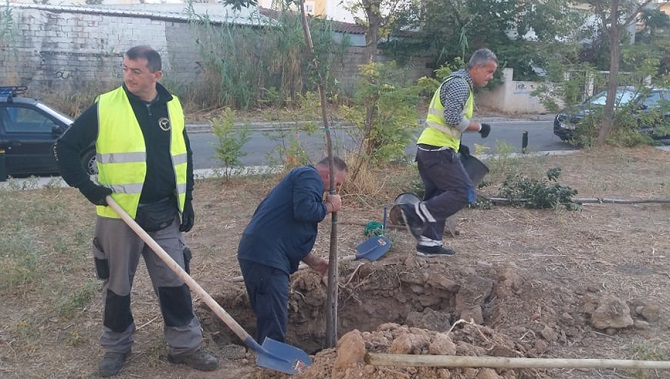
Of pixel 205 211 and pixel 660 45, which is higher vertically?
pixel 660 45

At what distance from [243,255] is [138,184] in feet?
2.59

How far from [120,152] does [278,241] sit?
1066mm

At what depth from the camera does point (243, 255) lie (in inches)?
167

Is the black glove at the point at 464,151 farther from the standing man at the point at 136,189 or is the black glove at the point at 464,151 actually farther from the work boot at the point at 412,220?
the standing man at the point at 136,189

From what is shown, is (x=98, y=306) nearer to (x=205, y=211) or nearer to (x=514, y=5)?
(x=205, y=211)

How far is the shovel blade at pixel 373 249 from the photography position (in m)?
5.75

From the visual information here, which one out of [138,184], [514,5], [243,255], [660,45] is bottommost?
[243,255]

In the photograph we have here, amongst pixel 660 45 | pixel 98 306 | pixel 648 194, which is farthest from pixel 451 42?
pixel 98 306

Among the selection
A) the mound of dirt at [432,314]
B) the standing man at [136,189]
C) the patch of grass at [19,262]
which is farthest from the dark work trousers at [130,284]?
the patch of grass at [19,262]

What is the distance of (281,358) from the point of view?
3.79 m

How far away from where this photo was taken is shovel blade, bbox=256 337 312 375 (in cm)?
374

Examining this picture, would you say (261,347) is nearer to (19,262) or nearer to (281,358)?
(281,358)

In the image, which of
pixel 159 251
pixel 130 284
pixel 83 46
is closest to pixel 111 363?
pixel 130 284

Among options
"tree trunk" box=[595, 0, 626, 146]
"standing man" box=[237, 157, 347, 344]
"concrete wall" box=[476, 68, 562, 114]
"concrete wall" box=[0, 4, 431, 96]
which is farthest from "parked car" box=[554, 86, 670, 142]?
"concrete wall" box=[476, 68, 562, 114]
